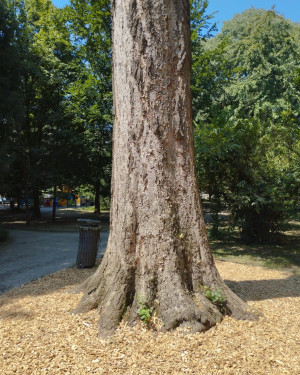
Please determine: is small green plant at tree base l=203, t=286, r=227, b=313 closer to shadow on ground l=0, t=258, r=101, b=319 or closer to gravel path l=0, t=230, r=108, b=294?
shadow on ground l=0, t=258, r=101, b=319

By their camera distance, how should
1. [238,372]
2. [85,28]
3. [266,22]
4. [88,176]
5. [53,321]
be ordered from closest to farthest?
[238,372], [53,321], [85,28], [88,176], [266,22]

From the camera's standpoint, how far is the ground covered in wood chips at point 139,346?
2773 millimetres

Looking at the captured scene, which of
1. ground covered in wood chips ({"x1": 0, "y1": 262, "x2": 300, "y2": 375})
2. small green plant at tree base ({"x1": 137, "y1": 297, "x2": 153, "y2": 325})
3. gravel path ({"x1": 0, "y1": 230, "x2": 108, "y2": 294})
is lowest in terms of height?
gravel path ({"x1": 0, "y1": 230, "x2": 108, "y2": 294})

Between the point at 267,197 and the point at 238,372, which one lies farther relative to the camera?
the point at 267,197

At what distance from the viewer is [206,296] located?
3738mm

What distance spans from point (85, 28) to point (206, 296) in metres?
16.5

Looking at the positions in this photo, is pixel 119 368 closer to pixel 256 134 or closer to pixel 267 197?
pixel 267 197

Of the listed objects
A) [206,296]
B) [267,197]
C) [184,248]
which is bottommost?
[206,296]

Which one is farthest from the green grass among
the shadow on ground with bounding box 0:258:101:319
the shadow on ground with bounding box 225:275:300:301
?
the shadow on ground with bounding box 0:258:101:319

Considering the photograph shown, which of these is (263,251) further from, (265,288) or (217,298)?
(217,298)

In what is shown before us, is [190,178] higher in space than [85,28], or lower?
lower

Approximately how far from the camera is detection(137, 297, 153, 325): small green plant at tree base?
345cm

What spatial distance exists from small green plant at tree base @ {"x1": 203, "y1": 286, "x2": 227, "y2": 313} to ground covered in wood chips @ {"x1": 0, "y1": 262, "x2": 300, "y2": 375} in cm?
18

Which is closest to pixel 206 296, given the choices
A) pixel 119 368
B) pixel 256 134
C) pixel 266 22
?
pixel 119 368
